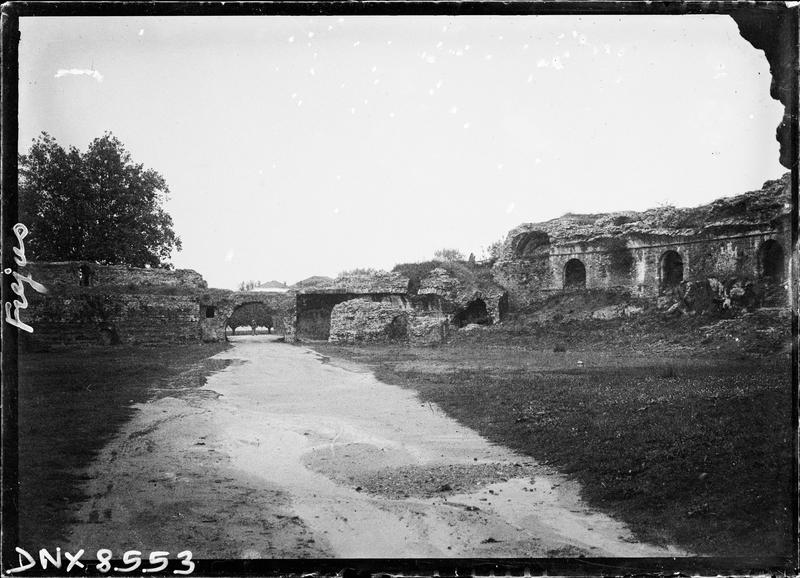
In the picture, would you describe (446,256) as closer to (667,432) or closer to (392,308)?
(392,308)

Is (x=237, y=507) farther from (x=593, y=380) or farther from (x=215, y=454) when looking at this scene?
(x=593, y=380)

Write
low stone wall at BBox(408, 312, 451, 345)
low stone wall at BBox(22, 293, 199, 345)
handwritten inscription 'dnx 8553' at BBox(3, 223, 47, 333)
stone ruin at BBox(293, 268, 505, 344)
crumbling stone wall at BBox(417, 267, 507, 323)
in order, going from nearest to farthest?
1. handwritten inscription 'dnx 8553' at BBox(3, 223, 47, 333)
2. low stone wall at BBox(22, 293, 199, 345)
3. low stone wall at BBox(408, 312, 451, 345)
4. stone ruin at BBox(293, 268, 505, 344)
5. crumbling stone wall at BBox(417, 267, 507, 323)

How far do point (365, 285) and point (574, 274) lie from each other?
10044 mm

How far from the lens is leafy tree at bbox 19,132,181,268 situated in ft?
16.9

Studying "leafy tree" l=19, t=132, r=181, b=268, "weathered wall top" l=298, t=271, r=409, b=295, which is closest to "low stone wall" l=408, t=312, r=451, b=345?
"weathered wall top" l=298, t=271, r=409, b=295

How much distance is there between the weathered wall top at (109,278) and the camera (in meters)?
5.93

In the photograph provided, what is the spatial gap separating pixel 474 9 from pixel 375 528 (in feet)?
15.3

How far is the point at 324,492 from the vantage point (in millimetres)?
4535

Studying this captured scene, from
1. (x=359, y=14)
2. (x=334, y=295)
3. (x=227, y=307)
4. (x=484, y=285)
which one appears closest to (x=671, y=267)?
(x=484, y=285)

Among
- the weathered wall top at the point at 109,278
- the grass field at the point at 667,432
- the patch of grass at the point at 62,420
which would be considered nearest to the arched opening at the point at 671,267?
the grass field at the point at 667,432

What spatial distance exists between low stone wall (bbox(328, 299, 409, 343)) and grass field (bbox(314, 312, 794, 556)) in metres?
10.9

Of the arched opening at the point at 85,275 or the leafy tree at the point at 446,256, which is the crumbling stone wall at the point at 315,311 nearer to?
the leafy tree at the point at 446,256

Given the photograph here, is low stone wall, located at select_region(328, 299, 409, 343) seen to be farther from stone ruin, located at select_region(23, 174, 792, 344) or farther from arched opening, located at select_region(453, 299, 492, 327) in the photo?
arched opening, located at select_region(453, 299, 492, 327)

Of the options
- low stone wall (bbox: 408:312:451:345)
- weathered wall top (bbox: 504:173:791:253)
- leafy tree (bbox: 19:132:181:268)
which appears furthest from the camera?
low stone wall (bbox: 408:312:451:345)
